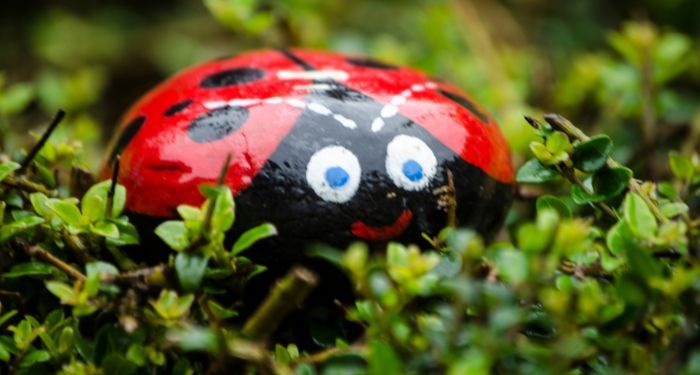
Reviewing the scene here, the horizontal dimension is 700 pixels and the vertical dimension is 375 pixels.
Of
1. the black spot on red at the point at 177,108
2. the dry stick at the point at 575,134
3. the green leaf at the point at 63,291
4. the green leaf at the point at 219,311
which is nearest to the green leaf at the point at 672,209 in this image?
the dry stick at the point at 575,134

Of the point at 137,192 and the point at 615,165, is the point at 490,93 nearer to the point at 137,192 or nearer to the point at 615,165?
the point at 615,165

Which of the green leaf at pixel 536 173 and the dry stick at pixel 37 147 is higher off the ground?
the green leaf at pixel 536 173

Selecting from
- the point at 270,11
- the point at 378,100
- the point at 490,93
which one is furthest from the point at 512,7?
the point at 378,100

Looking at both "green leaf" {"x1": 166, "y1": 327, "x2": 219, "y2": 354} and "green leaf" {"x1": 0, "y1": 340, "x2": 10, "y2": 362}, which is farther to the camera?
"green leaf" {"x1": 0, "y1": 340, "x2": 10, "y2": 362}

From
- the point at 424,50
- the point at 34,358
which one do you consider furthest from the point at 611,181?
the point at 424,50

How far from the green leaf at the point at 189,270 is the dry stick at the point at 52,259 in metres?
0.19

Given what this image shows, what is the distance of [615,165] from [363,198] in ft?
1.43

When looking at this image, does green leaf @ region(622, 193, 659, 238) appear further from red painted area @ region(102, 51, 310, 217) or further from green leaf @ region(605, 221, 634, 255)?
red painted area @ region(102, 51, 310, 217)

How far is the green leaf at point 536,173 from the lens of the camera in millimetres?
1438

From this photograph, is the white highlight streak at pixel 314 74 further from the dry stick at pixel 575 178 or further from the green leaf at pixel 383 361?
the green leaf at pixel 383 361

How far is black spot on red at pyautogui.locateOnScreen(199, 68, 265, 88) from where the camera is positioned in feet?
5.22

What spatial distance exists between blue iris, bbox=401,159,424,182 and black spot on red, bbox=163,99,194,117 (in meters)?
0.43

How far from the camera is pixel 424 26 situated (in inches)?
106

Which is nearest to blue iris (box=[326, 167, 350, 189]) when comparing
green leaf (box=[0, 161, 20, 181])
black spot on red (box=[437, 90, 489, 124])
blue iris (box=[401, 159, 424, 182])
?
blue iris (box=[401, 159, 424, 182])
